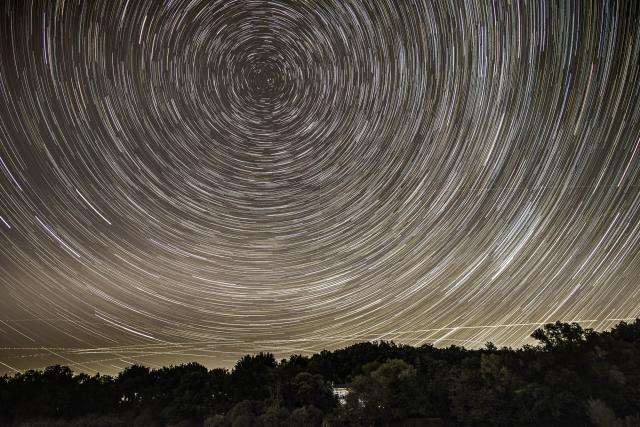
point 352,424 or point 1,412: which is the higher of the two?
point 1,412

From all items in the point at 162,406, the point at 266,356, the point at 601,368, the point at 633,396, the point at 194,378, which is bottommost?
the point at 633,396

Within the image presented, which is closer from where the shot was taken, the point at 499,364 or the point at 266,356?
the point at 499,364

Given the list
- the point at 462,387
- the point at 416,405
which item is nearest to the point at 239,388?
the point at 416,405

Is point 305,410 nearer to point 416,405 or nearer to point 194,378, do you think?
point 416,405

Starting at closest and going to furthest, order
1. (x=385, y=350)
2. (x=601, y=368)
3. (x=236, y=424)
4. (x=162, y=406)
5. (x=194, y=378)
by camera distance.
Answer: (x=236, y=424), (x=601, y=368), (x=162, y=406), (x=194, y=378), (x=385, y=350)

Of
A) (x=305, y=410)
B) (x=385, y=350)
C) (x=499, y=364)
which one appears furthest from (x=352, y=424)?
(x=385, y=350)

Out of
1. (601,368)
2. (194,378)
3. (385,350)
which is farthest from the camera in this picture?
(385,350)

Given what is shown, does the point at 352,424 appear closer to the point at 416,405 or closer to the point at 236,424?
the point at 416,405
